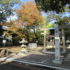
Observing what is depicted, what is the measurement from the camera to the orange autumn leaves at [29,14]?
2294 centimetres

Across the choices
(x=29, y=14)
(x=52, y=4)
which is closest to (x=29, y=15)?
(x=29, y=14)

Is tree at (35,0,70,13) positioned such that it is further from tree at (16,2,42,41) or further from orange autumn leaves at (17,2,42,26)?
orange autumn leaves at (17,2,42,26)

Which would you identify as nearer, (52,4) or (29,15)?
(52,4)

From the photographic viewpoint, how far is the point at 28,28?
24531mm

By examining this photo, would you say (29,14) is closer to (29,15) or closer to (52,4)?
(29,15)

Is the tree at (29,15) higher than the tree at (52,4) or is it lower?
higher

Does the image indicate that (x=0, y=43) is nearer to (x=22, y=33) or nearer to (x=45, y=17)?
(x=22, y=33)

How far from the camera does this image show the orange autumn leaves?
22938 mm

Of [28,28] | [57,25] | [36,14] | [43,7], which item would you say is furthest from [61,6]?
[28,28]

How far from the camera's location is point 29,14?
22828 mm

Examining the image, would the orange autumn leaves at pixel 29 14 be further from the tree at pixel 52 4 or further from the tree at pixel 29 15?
the tree at pixel 52 4

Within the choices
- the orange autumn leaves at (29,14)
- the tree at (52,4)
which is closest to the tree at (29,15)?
the orange autumn leaves at (29,14)

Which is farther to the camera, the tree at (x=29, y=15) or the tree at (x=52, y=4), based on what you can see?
the tree at (x=29, y=15)

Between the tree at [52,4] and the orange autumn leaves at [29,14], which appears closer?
the tree at [52,4]
